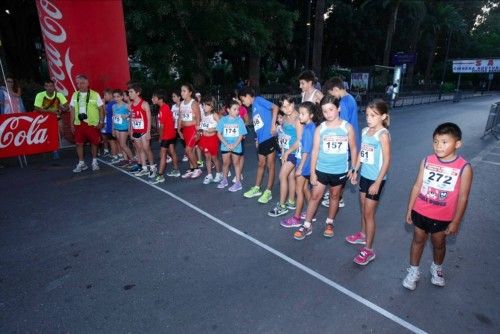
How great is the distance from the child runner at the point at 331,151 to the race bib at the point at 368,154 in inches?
11.8

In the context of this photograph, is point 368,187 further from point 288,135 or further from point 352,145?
point 288,135

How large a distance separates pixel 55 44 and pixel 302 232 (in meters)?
9.06

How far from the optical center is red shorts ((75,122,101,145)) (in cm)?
722

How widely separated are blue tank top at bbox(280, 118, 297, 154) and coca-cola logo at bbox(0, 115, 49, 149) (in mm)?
6458

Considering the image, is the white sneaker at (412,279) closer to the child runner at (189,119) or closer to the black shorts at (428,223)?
the black shorts at (428,223)

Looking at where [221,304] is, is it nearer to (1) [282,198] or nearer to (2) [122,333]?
(2) [122,333]

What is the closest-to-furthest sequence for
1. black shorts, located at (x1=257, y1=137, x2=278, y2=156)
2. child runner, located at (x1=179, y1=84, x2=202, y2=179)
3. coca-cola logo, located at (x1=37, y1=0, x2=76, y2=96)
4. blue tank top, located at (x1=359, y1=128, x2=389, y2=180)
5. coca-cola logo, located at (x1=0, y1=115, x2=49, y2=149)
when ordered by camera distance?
blue tank top, located at (x1=359, y1=128, x2=389, y2=180), black shorts, located at (x1=257, y1=137, x2=278, y2=156), child runner, located at (x1=179, y1=84, x2=202, y2=179), coca-cola logo, located at (x1=0, y1=115, x2=49, y2=149), coca-cola logo, located at (x1=37, y1=0, x2=76, y2=96)

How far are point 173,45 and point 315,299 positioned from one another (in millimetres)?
13858

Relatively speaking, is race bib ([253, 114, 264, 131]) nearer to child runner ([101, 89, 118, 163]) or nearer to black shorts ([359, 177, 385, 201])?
black shorts ([359, 177, 385, 201])

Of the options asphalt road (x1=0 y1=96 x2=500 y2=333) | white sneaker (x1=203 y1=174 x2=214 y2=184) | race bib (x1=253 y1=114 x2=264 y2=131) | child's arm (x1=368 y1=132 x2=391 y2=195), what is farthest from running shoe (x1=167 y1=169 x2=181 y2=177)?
child's arm (x1=368 y1=132 x2=391 y2=195)

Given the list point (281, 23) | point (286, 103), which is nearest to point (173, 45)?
point (281, 23)

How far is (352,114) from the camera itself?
15.8 feet

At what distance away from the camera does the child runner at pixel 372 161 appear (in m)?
3.51

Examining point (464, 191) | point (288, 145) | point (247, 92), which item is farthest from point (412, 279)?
point (247, 92)
